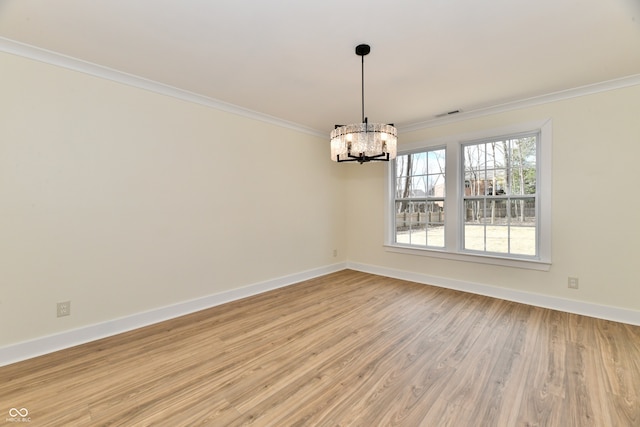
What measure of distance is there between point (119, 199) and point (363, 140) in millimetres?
2525

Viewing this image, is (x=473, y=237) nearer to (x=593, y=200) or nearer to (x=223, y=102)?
(x=593, y=200)

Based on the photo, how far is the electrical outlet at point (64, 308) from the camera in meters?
2.41

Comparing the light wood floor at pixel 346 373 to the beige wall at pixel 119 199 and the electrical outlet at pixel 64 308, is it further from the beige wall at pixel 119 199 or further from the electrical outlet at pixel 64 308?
the beige wall at pixel 119 199

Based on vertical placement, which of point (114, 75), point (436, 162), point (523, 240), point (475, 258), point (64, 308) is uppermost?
point (114, 75)

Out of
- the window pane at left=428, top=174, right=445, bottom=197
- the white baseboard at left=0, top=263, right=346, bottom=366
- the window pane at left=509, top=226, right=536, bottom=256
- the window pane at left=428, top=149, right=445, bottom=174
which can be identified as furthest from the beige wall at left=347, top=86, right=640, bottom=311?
the white baseboard at left=0, top=263, right=346, bottom=366

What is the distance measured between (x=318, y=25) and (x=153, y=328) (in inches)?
129

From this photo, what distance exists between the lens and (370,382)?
192 cm

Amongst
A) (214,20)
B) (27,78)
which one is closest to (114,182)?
(27,78)

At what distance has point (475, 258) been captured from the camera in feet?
12.7

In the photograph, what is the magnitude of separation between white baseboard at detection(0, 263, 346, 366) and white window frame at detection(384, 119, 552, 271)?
2.44 m

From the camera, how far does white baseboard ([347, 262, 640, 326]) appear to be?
2.89 meters

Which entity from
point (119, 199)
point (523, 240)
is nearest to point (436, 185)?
point (523, 240)

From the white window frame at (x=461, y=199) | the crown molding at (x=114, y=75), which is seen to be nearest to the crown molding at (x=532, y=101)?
the white window frame at (x=461, y=199)

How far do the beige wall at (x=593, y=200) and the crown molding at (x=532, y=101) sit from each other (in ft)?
0.18
